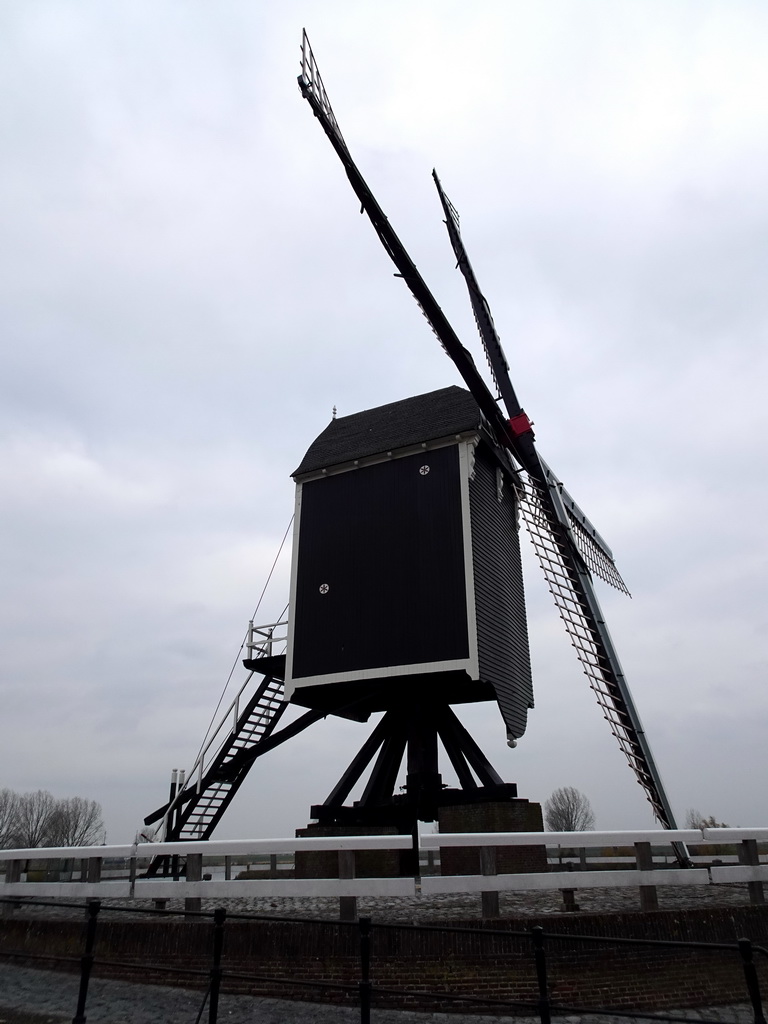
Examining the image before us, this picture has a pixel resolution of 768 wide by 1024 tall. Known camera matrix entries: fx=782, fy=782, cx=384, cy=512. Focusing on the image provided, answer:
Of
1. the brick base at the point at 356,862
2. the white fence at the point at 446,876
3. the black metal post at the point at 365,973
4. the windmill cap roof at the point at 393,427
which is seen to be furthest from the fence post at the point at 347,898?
the windmill cap roof at the point at 393,427

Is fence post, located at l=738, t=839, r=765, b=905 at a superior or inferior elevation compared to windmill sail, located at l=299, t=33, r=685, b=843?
inferior

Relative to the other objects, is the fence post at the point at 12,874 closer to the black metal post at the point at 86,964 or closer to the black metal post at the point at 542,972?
the black metal post at the point at 86,964

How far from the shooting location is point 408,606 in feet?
45.1

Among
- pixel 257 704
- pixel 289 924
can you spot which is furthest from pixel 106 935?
pixel 257 704

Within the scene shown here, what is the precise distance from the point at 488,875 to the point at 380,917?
1.61m

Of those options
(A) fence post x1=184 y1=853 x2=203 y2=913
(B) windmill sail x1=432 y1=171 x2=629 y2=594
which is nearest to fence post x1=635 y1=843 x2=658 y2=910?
(A) fence post x1=184 y1=853 x2=203 y2=913

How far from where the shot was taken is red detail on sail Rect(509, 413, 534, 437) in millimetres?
16922

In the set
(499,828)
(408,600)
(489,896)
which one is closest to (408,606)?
(408,600)

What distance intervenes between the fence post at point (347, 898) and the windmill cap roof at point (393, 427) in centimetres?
837

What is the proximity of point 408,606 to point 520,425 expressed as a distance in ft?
17.9

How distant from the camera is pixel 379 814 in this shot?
14.1 meters

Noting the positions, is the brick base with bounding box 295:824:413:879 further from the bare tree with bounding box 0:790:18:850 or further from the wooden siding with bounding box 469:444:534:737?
the bare tree with bounding box 0:790:18:850

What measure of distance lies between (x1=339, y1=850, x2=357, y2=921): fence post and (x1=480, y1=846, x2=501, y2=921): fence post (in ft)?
4.10

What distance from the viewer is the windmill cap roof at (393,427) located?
1480 cm
